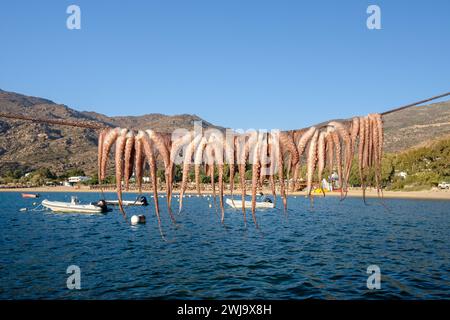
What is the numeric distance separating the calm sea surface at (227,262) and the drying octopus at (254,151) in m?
10.6

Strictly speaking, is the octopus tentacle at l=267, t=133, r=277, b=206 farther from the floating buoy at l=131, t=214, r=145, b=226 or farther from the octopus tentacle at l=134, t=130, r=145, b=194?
the floating buoy at l=131, t=214, r=145, b=226

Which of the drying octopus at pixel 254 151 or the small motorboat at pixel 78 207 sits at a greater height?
the drying octopus at pixel 254 151

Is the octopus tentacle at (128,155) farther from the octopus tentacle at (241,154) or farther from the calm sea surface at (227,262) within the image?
the calm sea surface at (227,262)

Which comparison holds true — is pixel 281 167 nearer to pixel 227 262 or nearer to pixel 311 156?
pixel 311 156

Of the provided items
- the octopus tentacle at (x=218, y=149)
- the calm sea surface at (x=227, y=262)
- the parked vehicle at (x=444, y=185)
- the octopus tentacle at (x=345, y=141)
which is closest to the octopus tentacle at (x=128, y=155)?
the octopus tentacle at (x=218, y=149)

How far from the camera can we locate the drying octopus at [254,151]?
4.84 meters

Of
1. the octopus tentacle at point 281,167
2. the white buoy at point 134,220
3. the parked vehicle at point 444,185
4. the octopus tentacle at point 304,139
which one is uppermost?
the octopus tentacle at point 304,139

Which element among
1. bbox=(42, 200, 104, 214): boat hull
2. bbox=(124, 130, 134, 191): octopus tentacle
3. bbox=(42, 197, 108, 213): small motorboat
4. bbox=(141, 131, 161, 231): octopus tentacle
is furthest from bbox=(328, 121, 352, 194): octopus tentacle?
bbox=(42, 200, 104, 214): boat hull

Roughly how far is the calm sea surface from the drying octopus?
34.9 feet

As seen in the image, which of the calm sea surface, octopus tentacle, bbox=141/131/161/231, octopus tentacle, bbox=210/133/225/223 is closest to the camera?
octopus tentacle, bbox=141/131/161/231

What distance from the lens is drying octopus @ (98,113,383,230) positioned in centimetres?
484

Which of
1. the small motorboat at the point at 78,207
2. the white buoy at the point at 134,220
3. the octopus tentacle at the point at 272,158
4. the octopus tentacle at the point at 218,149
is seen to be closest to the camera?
the octopus tentacle at the point at 218,149

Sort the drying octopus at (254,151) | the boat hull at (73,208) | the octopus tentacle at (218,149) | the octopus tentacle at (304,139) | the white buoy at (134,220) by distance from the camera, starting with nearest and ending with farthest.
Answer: the drying octopus at (254,151) < the octopus tentacle at (218,149) < the octopus tentacle at (304,139) < the white buoy at (134,220) < the boat hull at (73,208)
